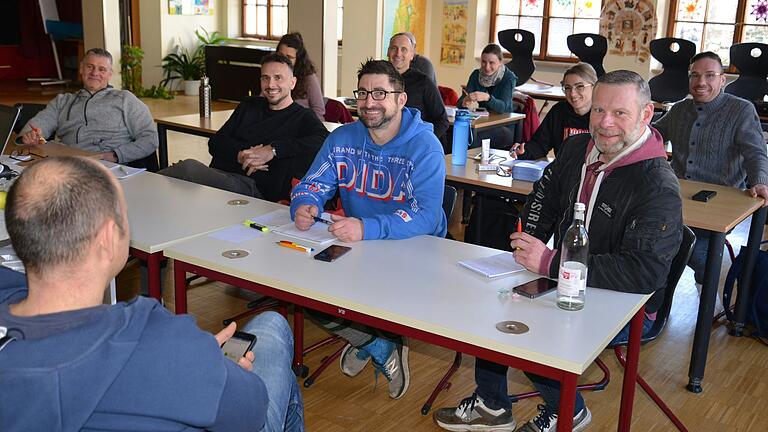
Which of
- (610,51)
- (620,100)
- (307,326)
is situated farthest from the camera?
(610,51)

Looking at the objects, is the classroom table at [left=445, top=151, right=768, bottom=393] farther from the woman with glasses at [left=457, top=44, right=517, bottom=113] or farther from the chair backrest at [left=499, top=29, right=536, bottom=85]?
the chair backrest at [left=499, top=29, right=536, bottom=85]

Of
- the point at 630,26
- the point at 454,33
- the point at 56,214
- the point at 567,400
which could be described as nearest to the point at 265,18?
the point at 454,33

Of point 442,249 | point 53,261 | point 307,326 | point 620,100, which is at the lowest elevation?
point 307,326

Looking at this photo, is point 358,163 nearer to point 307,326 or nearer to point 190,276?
point 307,326

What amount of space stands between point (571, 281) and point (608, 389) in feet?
4.32

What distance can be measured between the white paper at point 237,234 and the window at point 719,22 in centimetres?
810

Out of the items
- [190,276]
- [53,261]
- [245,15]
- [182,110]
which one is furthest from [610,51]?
[53,261]

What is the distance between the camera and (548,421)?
283cm

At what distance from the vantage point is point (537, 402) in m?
3.21

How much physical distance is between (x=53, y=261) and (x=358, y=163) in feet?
6.35

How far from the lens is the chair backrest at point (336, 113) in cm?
581

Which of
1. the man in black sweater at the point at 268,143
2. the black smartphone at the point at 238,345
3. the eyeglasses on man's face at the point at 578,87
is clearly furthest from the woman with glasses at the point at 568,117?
the black smartphone at the point at 238,345

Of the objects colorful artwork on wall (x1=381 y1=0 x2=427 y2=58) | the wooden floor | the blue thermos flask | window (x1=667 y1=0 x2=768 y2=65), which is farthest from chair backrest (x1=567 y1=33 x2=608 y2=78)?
the wooden floor

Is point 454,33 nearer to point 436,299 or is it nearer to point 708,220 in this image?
point 708,220
